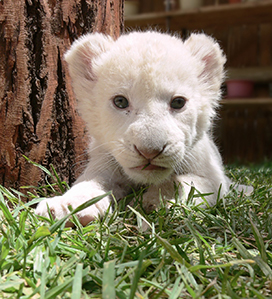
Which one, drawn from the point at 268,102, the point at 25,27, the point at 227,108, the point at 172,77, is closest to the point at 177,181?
the point at 172,77

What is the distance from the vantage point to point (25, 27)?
2.11 meters

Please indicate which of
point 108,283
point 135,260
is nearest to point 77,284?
point 108,283

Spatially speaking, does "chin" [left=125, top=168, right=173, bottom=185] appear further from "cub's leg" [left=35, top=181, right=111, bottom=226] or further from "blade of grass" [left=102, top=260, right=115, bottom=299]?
"blade of grass" [left=102, top=260, right=115, bottom=299]

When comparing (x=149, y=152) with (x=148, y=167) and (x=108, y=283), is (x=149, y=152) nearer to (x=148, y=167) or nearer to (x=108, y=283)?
(x=148, y=167)

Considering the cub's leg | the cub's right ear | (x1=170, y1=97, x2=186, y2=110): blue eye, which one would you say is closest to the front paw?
the cub's leg

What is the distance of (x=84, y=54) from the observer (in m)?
2.29

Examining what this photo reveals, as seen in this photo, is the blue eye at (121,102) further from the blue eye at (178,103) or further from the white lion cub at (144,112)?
the blue eye at (178,103)

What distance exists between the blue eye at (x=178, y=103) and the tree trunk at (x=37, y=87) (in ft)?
2.50

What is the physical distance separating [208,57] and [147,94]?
0.74 meters

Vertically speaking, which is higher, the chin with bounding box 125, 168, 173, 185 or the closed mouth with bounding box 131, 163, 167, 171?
the closed mouth with bounding box 131, 163, 167, 171

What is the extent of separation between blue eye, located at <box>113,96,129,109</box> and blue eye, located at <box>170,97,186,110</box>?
271mm

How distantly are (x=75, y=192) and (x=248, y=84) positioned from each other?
6.09 m

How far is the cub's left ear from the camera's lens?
2350mm

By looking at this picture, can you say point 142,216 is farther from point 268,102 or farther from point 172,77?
point 268,102
